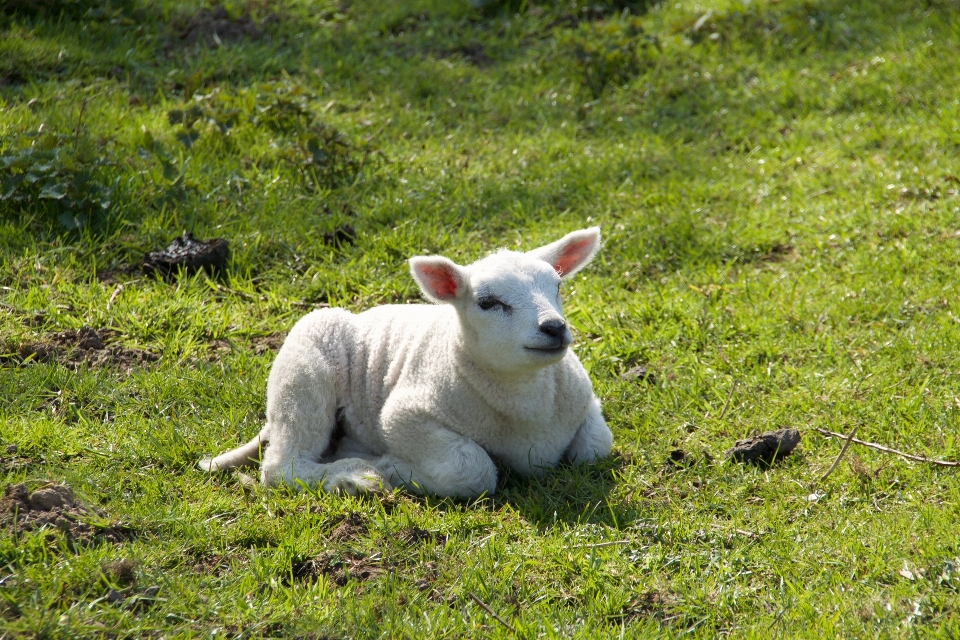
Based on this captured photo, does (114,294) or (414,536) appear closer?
(414,536)

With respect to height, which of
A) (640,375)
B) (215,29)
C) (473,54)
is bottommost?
(640,375)

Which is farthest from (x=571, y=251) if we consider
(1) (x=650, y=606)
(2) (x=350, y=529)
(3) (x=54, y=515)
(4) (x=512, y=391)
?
(3) (x=54, y=515)

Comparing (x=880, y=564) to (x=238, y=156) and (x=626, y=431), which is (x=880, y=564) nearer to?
(x=626, y=431)

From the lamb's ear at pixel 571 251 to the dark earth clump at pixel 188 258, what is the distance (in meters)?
2.45

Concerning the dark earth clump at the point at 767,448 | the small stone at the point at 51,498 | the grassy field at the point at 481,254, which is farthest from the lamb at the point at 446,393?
the small stone at the point at 51,498

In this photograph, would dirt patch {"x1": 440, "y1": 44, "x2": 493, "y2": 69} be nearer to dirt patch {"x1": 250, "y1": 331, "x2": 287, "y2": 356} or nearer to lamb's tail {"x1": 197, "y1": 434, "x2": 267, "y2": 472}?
dirt patch {"x1": 250, "y1": 331, "x2": 287, "y2": 356}

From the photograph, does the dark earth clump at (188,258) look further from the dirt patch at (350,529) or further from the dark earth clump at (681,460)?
the dark earth clump at (681,460)

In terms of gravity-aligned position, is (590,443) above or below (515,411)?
below

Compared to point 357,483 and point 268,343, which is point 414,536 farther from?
point 268,343

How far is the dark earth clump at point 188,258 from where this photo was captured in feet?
20.7

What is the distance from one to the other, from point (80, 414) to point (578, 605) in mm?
2816

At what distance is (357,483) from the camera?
14.8 ft

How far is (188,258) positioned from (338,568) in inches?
118

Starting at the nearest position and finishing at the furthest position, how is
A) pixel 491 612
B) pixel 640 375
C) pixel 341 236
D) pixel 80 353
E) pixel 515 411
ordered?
pixel 491 612
pixel 515 411
pixel 640 375
pixel 80 353
pixel 341 236
